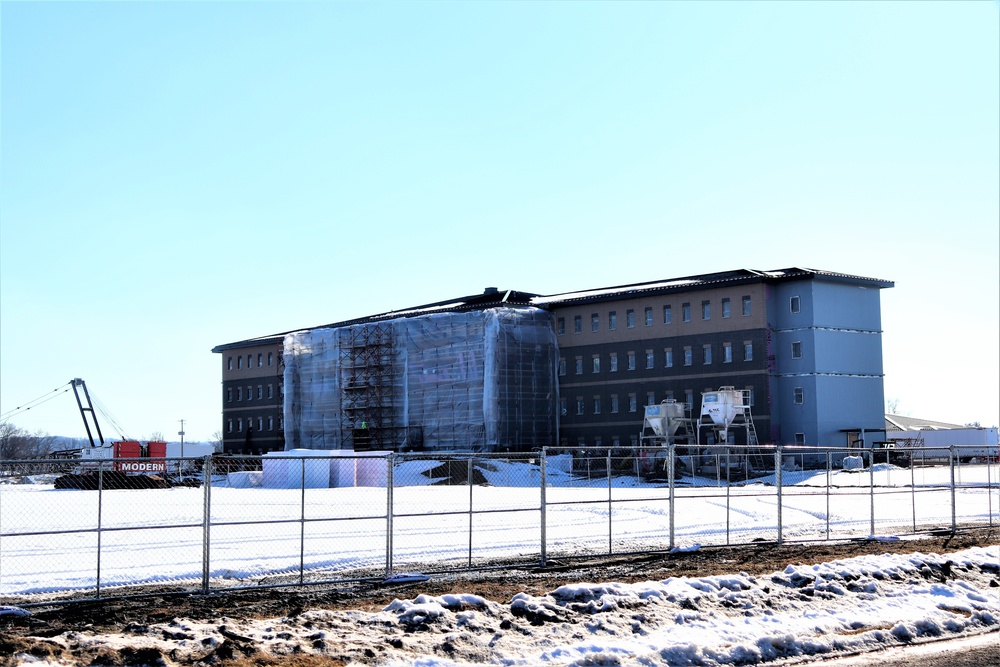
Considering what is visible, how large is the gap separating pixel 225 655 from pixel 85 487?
53.4 m

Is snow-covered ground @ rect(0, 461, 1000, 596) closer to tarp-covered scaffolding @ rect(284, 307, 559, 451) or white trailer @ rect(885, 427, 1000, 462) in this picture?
white trailer @ rect(885, 427, 1000, 462)

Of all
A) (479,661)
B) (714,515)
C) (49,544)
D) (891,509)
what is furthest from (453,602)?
(891,509)

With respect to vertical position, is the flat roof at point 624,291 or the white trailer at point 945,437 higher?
the flat roof at point 624,291

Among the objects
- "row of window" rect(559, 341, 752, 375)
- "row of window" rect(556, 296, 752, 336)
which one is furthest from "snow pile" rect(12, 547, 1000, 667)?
"row of window" rect(556, 296, 752, 336)

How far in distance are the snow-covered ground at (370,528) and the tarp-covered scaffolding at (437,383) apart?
31.6 meters

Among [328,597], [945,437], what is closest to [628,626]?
[328,597]

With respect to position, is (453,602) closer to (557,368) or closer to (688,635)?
(688,635)

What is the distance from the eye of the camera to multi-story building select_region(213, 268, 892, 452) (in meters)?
72.4

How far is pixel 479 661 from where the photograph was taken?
12430 mm

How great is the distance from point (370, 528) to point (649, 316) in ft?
170

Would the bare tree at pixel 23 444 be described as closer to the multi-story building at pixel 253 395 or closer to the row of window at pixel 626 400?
the multi-story building at pixel 253 395

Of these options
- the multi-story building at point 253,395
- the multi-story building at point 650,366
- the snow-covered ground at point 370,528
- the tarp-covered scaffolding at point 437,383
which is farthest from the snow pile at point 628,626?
the multi-story building at point 253,395

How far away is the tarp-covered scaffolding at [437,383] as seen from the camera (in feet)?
262

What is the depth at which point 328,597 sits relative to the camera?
53.5 feet
